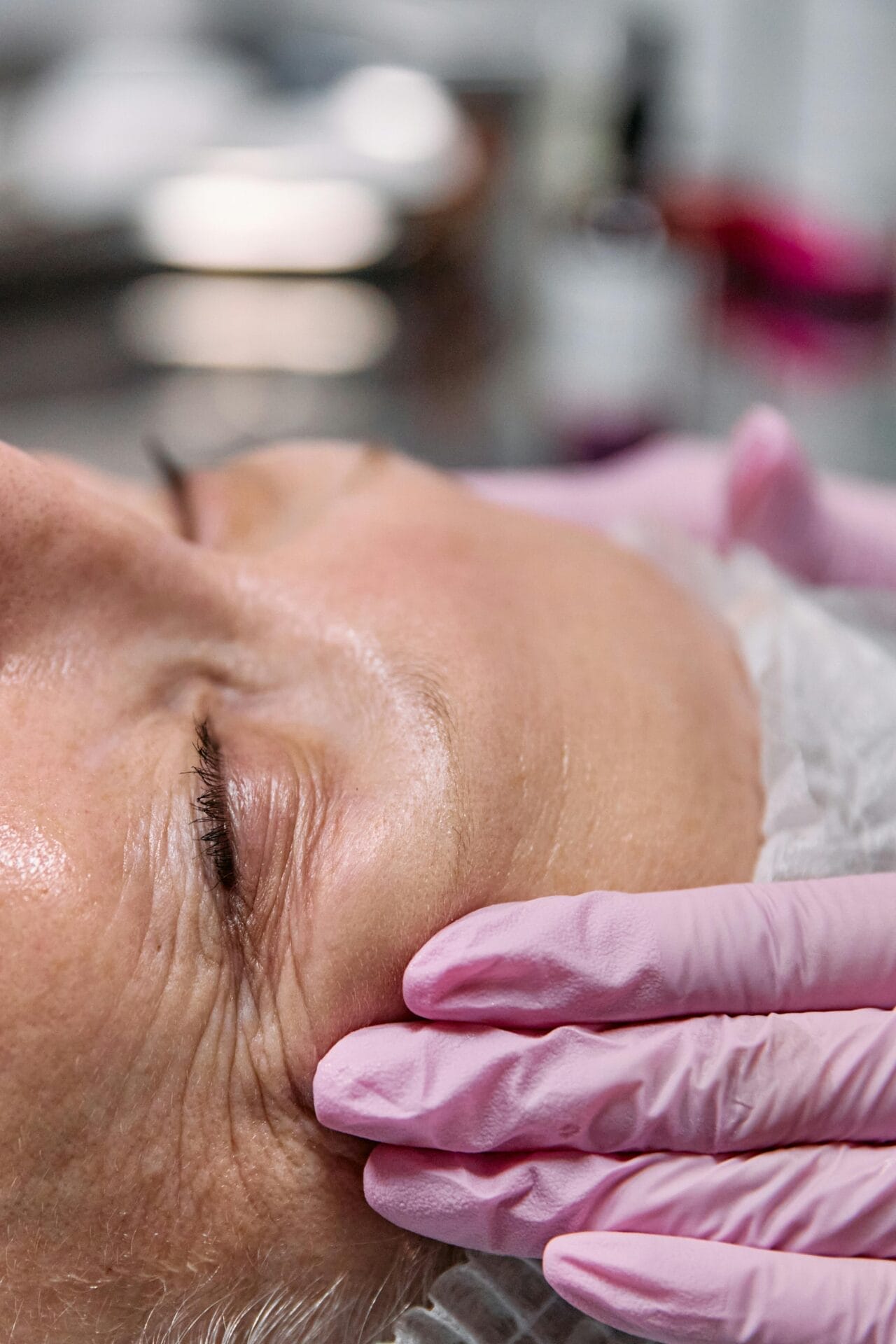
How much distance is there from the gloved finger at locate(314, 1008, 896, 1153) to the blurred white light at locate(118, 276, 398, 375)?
1708mm

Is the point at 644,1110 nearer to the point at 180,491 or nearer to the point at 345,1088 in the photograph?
the point at 345,1088

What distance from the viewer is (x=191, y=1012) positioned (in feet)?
2.19

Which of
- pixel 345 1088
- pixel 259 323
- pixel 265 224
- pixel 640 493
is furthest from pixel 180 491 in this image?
pixel 265 224

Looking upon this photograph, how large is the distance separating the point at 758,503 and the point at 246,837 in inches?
27.7

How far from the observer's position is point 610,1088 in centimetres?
66

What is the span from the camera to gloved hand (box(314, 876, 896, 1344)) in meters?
0.65

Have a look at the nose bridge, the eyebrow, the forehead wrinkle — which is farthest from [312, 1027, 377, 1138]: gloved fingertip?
the eyebrow

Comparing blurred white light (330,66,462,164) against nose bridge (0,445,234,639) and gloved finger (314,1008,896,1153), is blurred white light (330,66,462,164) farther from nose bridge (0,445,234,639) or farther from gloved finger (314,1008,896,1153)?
gloved finger (314,1008,896,1153)

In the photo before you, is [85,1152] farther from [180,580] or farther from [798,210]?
[798,210]

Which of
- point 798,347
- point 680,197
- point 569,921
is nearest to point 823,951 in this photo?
point 569,921

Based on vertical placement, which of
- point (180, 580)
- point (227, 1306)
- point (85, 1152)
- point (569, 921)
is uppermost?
point (180, 580)

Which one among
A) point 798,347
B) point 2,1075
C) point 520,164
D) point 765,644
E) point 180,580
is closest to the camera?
point 2,1075

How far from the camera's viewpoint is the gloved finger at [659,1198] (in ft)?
2.18

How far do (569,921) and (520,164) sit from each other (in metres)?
2.29
